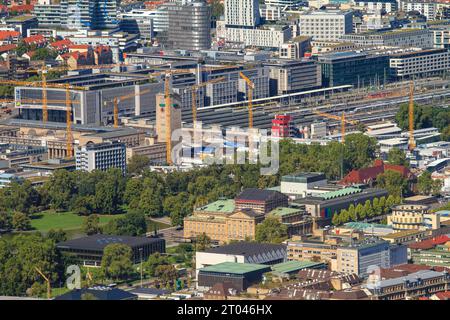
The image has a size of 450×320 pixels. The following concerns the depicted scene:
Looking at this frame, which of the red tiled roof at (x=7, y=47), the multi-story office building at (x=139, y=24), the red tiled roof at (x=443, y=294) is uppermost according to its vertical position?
the multi-story office building at (x=139, y=24)

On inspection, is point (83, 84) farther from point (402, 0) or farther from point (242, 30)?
point (402, 0)

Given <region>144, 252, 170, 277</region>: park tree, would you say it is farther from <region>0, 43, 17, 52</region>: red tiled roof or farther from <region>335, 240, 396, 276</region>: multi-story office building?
<region>0, 43, 17, 52</region>: red tiled roof

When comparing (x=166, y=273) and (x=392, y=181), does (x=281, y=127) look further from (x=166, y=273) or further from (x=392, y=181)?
(x=166, y=273)

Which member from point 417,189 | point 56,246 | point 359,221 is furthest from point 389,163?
point 56,246

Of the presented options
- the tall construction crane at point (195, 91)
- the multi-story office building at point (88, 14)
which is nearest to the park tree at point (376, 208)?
the tall construction crane at point (195, 91)

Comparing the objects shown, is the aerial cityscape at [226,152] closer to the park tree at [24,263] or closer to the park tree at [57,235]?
the park tree at [24,263]

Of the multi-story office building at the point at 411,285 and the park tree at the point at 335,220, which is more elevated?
the multi-story office building at the point at 411,285

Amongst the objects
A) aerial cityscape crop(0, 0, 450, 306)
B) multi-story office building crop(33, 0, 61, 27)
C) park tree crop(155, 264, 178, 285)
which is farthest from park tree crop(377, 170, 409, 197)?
multi-story office building crop(33, 0, 61, 27)
